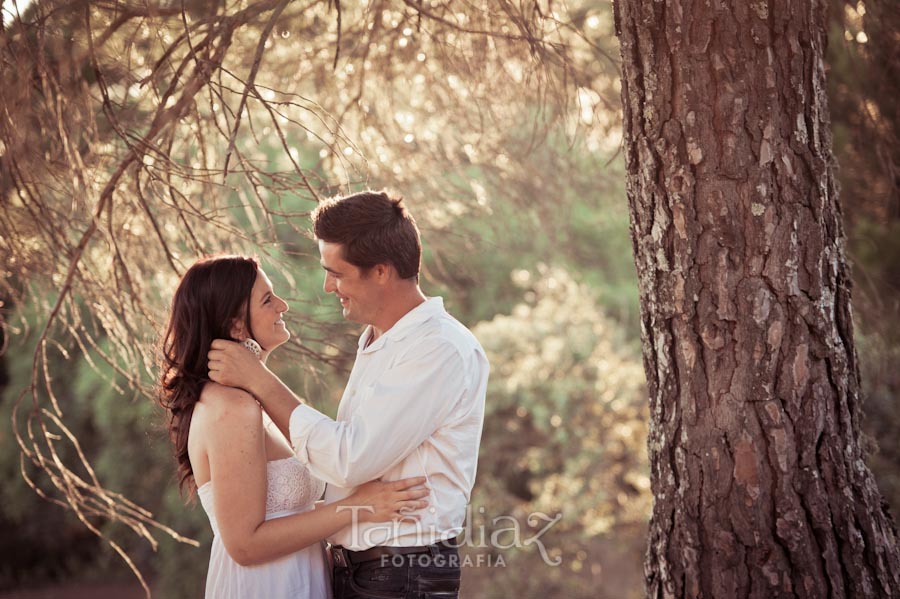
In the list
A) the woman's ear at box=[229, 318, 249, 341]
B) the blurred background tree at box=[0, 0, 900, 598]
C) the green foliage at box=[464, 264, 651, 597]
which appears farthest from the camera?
the green foliage at box=[464, 264, 651, 597]

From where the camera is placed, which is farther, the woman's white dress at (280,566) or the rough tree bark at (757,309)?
the woman's white dress at (280,566)

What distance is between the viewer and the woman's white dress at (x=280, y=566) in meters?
2.32

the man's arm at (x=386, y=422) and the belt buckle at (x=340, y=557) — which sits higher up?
the man's arm at (x=386, y=422)

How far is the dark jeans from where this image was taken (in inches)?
86.9

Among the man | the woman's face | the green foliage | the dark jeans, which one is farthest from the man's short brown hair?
the green foliage

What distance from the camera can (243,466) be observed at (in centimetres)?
225

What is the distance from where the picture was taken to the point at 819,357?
85.9 inches

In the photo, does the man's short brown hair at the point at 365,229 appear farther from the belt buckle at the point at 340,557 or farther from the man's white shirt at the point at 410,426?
the belt buckle at the point at 340,557

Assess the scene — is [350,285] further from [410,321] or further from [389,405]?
[389,405]

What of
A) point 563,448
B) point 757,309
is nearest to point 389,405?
point 757,309

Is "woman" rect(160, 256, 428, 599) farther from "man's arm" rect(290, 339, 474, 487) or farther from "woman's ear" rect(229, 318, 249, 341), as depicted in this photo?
"man's arm" rect(290, 339, 474, 487)

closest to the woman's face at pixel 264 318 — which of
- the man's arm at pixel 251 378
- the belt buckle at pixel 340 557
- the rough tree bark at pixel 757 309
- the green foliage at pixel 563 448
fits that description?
the man's arm at pixel 251 378

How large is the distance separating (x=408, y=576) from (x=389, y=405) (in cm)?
43

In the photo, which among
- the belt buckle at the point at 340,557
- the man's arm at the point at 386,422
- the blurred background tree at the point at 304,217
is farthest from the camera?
the blurred background tree at the point at 304,217
